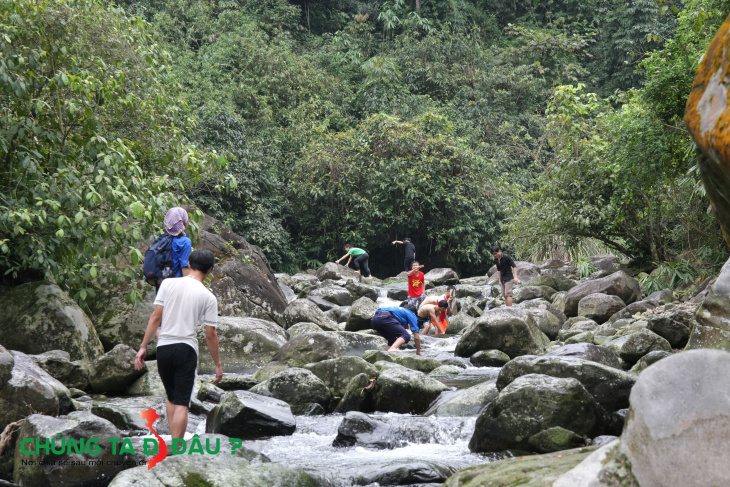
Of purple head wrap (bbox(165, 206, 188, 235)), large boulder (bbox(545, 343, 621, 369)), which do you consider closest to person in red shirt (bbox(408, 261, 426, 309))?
large boulder (bbox(545, 343, 621, 369))

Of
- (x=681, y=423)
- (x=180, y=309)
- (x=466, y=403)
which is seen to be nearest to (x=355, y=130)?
(x=466, y=403)

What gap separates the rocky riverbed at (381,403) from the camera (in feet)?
10.4

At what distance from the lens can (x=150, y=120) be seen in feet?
34.7

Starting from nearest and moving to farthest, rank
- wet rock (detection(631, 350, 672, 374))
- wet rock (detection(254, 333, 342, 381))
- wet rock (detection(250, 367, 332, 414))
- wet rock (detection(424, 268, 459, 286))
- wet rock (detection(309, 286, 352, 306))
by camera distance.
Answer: wet rock (detection(250, 367, 332, 414))
wet rock (detection(631, 350, 672, 374))
wet rock (detection(254, 333, 342, 381))
wet rock (detection(309, 286, 352, 306))
wet rock (detection(424, 268, 459, 286))

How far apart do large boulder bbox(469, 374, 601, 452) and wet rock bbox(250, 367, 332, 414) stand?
2315 millimetres

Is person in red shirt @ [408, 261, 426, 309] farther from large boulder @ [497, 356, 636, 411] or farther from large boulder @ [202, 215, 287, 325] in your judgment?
large boulder @ [497, 356, 636, 411]

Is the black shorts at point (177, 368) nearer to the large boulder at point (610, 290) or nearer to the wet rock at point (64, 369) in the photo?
the wet rock at point (64, 369)

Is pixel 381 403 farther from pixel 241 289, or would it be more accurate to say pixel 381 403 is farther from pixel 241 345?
pixel 241 289

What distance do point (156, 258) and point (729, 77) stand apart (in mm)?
5183

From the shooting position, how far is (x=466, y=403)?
782cm

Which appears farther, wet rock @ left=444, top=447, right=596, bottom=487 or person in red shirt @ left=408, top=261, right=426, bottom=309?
person in red shirt @ left=408, top=261, right=426, bottom=309

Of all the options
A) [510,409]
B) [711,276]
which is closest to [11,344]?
[510,409]

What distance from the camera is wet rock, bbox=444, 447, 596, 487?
12.9 feet

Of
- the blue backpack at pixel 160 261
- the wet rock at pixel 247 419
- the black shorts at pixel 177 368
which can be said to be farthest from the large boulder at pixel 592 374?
the black shorts at pixel 177 368
